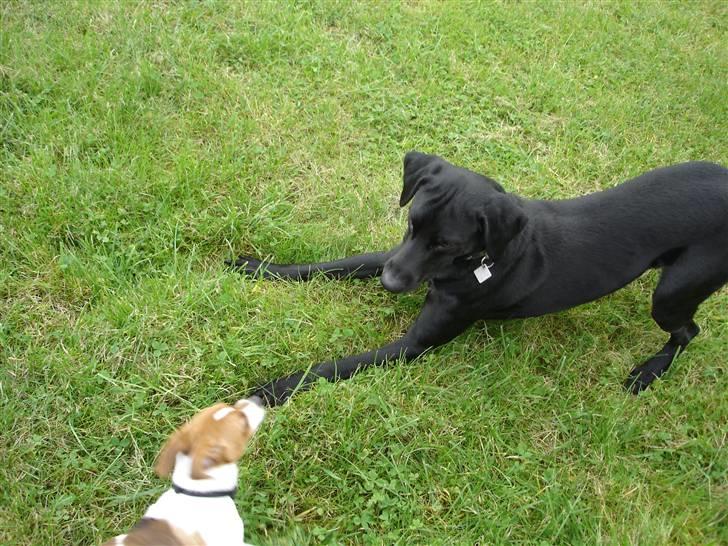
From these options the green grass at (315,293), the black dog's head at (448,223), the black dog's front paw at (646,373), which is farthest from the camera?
the black dog's front paw at (646,373)

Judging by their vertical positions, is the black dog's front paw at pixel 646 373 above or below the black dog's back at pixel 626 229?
below

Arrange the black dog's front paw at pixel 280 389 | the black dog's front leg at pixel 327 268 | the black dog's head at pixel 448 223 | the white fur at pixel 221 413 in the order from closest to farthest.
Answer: the white fur at pixel 221 413 → the black dog's head at pixel 448 223 → the black dog's front paw at pixel 280 389 → the black dog's front leg at pixel 327 268

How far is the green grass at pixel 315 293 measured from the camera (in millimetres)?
2701

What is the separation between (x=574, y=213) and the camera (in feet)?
10.5

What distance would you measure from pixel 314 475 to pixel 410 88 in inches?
125

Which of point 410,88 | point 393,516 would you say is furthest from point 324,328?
point 410,88

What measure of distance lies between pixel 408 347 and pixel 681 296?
142 cm

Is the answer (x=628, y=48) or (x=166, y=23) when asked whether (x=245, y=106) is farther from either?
(x=628, y=48)

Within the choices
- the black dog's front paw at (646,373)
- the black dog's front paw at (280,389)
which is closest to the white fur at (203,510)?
the black dog's front paw at (280,389)

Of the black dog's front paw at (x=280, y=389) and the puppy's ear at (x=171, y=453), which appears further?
the black dog's front paw at (x=280, y=389)

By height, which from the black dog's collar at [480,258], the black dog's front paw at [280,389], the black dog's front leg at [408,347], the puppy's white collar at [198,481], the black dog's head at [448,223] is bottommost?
the black dog's front paw at [280,389]

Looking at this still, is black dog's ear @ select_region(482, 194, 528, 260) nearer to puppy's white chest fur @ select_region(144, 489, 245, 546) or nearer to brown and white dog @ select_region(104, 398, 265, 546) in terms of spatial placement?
brown and white dog @ select_region(104, 398, 265, 546)

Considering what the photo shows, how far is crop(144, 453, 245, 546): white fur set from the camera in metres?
2.07

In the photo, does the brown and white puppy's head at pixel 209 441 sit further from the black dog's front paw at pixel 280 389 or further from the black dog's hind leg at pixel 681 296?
the black dog's hind leg at pixel 681 296
